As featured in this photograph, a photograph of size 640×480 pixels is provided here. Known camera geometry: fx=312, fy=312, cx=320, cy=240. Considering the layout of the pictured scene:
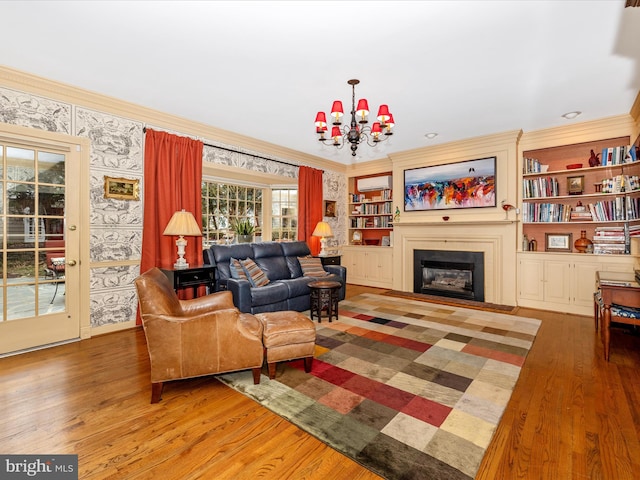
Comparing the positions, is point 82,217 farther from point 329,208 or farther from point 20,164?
point 329,208

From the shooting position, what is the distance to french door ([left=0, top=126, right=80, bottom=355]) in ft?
10.2

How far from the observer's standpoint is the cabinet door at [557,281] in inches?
179

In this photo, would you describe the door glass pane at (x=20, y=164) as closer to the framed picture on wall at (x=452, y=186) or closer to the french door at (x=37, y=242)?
the french door at (x=37, y=242)

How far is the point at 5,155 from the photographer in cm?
309

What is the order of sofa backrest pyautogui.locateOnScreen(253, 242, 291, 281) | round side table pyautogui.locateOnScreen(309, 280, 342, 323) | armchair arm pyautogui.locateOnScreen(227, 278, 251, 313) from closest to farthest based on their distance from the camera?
armchair arm pyautogui.locateOnScreen(227, 278, 251, 313), round side table pyautogui.locateOnScreen(309, 280, 342, 323), sofa backrest pyautogui.locateOnScreen(253, 242, 291, 281)

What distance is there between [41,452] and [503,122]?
579 centimetres

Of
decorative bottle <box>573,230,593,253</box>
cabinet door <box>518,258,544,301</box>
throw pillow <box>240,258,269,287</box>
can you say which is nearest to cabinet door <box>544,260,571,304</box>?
cabinet door <box>518,258,544,301</box>

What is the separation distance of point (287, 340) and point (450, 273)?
4.13 metres

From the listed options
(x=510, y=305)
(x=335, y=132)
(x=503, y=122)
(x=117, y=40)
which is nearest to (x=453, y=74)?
(x=335, y=132)

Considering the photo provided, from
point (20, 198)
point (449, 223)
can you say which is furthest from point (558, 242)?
point (20, 198)

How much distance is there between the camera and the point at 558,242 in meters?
4.89

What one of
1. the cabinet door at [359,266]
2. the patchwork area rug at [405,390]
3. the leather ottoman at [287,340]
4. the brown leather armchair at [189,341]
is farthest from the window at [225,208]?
the leather ottoman at [287,340]

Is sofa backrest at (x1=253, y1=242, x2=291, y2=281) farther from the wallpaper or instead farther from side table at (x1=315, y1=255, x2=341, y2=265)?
the wallpaper

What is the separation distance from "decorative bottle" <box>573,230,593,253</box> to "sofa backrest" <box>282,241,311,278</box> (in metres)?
4.14
